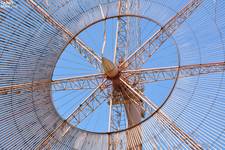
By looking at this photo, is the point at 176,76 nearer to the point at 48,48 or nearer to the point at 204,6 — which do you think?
the point at 204,6

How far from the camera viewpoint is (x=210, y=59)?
14875 millimetres

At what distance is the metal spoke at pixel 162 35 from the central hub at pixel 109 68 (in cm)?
75

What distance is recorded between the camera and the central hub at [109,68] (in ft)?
48.0

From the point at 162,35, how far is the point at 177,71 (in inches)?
77.0

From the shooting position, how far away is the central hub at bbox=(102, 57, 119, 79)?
1462cm

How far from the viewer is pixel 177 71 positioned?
605 inches

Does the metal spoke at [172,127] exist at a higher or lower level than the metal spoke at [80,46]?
lower

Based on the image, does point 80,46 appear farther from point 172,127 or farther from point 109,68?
point 172,127

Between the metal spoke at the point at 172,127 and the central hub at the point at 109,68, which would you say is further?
the central hub at the point at 109,68

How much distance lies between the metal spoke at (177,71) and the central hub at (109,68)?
0.83m

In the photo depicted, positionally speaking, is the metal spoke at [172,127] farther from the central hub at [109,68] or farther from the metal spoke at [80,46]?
the metal spoke at [80,46]

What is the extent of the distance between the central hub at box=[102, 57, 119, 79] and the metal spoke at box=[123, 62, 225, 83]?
2.71ft

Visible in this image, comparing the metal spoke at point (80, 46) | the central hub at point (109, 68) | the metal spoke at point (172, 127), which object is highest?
the metal spoke at point (80, 46)

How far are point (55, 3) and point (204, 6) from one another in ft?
23.0
